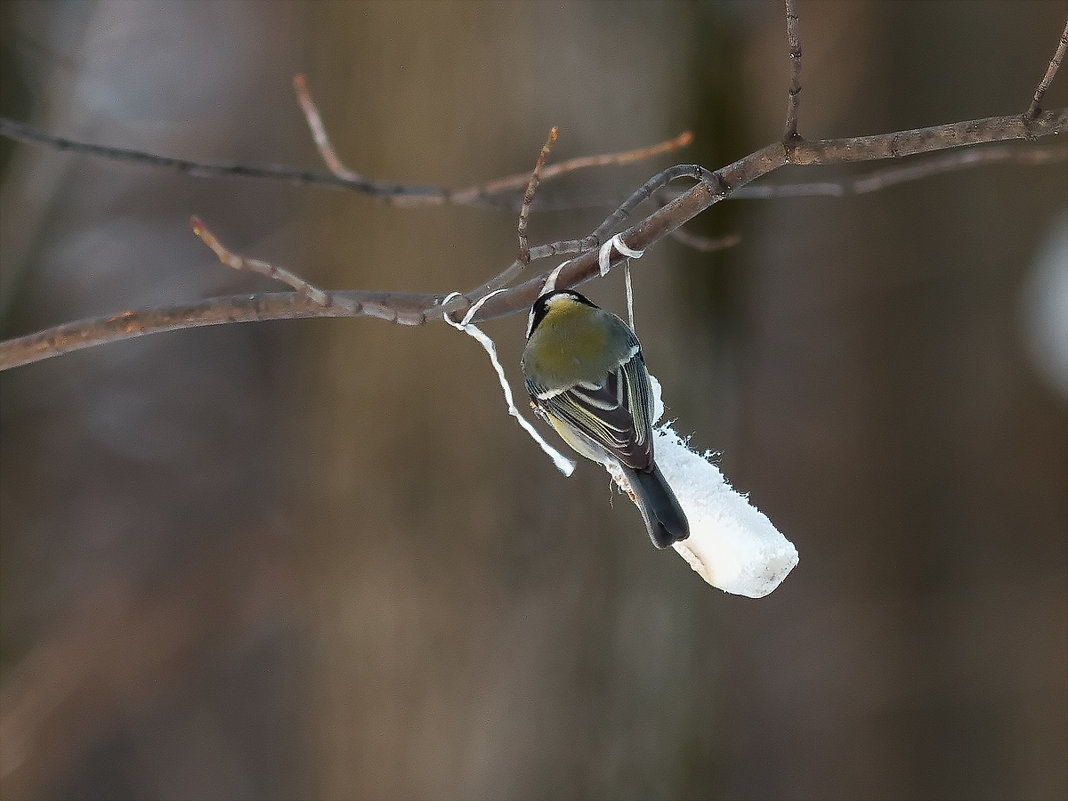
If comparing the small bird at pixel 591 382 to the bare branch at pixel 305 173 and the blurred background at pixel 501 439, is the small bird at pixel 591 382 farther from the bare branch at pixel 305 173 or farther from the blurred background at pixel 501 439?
the blurred background at pixel 501 439

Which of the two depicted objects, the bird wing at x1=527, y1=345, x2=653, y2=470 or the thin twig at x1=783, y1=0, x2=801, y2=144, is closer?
the thin twig at x1=783, y1=0, x2=801, y2=144

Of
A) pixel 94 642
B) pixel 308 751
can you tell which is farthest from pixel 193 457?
pixel 308 751

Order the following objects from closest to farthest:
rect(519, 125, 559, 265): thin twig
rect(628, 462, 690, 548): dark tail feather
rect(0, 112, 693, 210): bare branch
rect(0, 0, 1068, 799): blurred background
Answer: rect(519, 125, 559, 265): thin twig
rect(628, 462, 690, 548): dark tail feather
rect(0, 112, 693, 210): bare branch
rect(0, 0, 1068, 799): blurred background

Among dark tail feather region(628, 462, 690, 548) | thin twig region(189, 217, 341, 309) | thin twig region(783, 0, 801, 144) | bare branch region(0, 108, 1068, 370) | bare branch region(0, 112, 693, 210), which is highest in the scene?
bare branch region(0, 112, 693, 210)

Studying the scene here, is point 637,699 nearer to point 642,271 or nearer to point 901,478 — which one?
point 642,271

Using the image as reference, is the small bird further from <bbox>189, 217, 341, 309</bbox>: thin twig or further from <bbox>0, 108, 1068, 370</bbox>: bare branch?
<bbox>189, 217, 341, 309</bbox>: thin twig

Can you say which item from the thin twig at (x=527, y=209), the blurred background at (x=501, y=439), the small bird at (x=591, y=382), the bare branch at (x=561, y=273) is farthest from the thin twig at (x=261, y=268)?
the blurred background at (x=501, y=439)

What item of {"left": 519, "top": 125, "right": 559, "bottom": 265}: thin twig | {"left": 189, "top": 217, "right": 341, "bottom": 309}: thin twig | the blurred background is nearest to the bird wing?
{"left": 519, "top": 125, "right": 559, "bottom": 265}: thin twig
